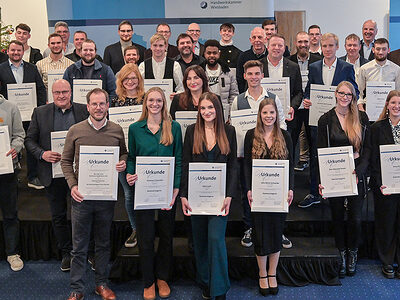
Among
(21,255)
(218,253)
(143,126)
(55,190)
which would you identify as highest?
(143,126)

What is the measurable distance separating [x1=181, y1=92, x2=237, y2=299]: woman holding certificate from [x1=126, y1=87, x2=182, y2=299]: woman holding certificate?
12 centimetres

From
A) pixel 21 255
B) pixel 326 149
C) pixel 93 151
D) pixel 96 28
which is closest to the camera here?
pixel 93 151

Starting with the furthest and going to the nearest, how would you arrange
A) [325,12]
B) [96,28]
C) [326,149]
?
[325,12]
[96,28]
[326,149]

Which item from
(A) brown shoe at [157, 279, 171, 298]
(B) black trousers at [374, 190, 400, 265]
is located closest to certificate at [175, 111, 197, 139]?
(A) brown shoe at [157, 279, 171, 298]

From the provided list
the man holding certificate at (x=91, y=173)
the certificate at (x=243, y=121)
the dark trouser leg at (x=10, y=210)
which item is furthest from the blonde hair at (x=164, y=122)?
the dark trouser leg at (x=10, y=210)

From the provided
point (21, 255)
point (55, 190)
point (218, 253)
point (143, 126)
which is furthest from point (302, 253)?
point (21, 255)

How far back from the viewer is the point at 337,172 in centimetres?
390

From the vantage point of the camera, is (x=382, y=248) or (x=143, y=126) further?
(x=382, y=248)

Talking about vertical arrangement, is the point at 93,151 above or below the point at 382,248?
above

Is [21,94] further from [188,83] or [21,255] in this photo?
[188,83]

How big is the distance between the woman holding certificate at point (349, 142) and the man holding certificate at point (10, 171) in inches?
109

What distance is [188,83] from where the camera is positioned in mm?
3953

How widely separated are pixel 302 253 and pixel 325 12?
719 cm

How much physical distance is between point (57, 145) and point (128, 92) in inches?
30.9
